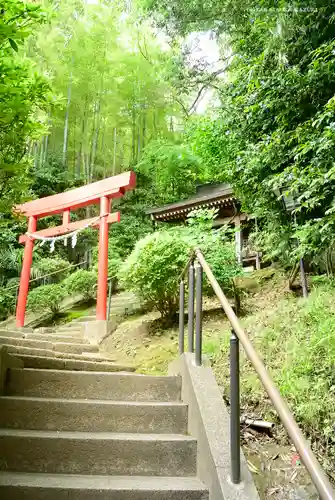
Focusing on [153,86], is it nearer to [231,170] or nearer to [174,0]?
[174,0]

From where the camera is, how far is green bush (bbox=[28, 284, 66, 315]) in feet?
33.2

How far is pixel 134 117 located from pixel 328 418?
18736 mm

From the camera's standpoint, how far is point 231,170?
5.86 m

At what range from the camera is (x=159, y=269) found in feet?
19.6

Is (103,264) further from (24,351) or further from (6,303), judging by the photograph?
(6,303)

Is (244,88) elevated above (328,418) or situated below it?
above

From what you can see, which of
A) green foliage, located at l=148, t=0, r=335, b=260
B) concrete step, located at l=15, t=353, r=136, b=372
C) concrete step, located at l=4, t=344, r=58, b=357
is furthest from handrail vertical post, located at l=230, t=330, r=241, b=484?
green foliage, located at l=148, t=0, r=335, b=260

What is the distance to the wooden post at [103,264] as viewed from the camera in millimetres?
7207

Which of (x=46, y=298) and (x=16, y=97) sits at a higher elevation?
(x=16, y=97)

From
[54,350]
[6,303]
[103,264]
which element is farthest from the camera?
[6,303]

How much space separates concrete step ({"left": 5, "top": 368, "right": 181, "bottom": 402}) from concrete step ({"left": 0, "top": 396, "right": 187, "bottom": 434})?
0.83ft

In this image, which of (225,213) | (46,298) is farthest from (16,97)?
(225,213)

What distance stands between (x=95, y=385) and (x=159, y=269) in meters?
3.45

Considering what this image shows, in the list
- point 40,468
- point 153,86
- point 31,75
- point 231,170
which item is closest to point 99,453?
point 40,468
